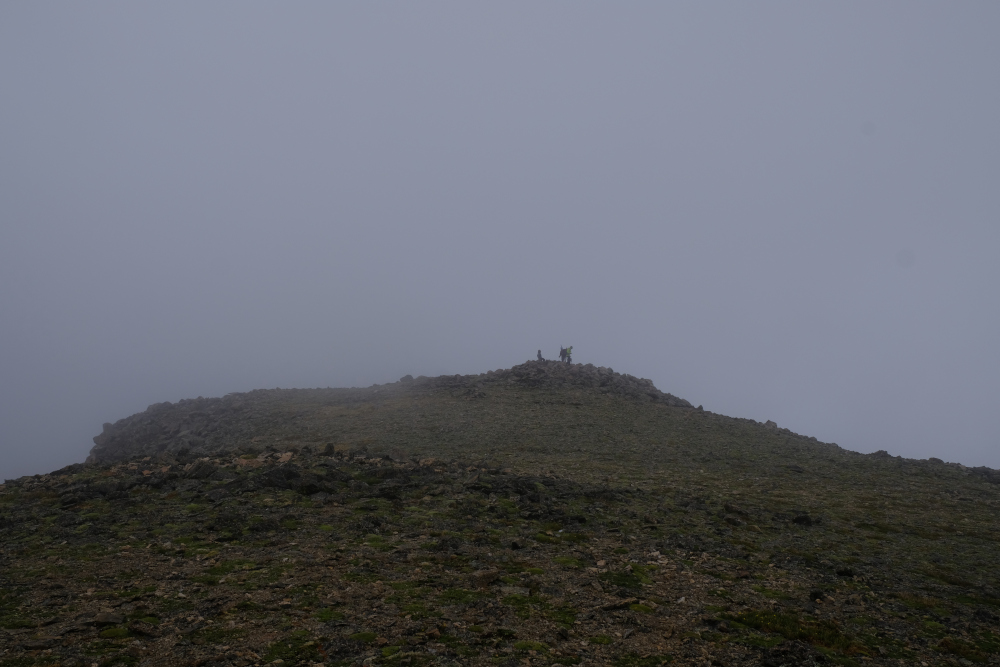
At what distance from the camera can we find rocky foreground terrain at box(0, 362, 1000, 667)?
1005 cm

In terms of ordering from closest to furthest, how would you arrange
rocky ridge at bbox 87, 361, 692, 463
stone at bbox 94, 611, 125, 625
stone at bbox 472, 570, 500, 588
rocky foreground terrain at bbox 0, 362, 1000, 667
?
rocky foreground terrain at bbox 0, 362, 1000, 667
stone at bbox 94, 611, 125, 625
stone at bbox 472, 570, 500, 588
rocky ridge at bbox 87, 361, 692, 463

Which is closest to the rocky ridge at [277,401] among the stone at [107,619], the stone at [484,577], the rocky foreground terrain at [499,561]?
the rocky foreground terrain at [499,561]

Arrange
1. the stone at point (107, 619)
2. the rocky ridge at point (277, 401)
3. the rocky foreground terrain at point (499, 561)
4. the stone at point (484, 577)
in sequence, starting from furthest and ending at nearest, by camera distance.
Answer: the rocky ridge at point (277, 401)
the stone at point (484, 577)
the stone at point (107, 619)
the rocky foreground terrain at point (499, 561)

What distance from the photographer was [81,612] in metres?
10.9

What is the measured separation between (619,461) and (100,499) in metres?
23.0

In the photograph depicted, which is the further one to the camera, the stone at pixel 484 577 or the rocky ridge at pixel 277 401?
the rocky ridge at pixel 277 401

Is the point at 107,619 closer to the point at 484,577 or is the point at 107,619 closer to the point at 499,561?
the point at 484,577

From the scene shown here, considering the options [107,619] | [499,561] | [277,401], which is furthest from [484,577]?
[277,401]

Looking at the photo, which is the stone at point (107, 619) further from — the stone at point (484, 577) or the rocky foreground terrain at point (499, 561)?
the stone at point (484, 577)

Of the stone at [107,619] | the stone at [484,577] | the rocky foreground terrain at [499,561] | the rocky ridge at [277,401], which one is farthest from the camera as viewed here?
the rocky ridge at [277,401]

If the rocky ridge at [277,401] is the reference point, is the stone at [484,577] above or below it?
below

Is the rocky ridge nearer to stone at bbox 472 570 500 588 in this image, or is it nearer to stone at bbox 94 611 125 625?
stone at bbox 94 611 125 625

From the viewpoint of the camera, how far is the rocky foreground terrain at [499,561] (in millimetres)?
10055

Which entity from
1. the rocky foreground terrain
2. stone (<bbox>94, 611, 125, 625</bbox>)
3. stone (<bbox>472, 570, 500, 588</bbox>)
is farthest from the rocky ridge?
stone (<bbox>472, 570, 500, 588</bbox>)
